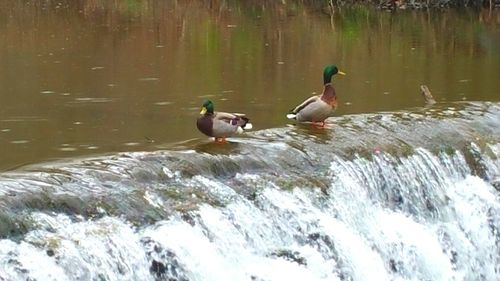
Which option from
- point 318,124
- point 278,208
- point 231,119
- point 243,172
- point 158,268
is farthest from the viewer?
point 318,124

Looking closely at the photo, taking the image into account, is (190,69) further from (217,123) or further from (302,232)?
(302,232)

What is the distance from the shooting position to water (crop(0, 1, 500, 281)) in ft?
29.6

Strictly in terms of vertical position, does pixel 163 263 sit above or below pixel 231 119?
below

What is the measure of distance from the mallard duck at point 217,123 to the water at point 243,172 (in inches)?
8.1

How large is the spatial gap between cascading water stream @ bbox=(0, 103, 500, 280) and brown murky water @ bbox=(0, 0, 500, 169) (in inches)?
58.5

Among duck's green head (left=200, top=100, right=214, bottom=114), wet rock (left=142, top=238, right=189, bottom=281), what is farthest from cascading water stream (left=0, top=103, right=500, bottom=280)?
duck's green head (left=200, top=100, right=214, bottom=114)

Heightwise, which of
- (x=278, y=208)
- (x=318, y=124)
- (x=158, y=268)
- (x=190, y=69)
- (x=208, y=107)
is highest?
(x=208, y=107)

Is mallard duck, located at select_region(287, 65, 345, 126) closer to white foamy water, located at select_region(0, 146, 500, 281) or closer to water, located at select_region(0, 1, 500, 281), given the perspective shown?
water, located at select_region(0, 1, 500, 281)

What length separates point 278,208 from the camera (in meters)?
10.5

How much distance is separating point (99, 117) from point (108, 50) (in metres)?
8.72

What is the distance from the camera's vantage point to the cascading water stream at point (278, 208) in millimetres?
8711

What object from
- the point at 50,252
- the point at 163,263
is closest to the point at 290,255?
the point at 163,263

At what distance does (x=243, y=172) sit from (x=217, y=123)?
0.71 metres

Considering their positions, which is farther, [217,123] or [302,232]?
[217,123]
